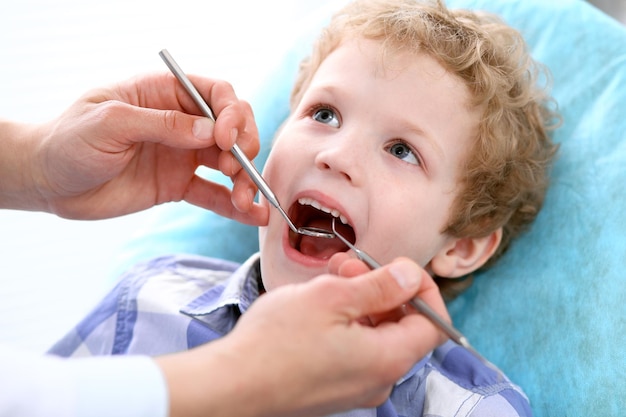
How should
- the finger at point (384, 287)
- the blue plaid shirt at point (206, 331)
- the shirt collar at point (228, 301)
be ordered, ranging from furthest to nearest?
the shirt collar at point (228, 301)
the blue plaid shirt at point (206, 331)
the finger at point (384, 287)

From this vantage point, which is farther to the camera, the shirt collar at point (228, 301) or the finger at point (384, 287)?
the shirt collar at point (228, 301)

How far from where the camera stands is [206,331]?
1.38 meters

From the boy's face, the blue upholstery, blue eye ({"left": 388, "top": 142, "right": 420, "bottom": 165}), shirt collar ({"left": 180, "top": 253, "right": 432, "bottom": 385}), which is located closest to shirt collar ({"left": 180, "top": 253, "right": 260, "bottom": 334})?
shirt collar ({"left": 180, "top": 253, "right": 432, "bottom": 385})

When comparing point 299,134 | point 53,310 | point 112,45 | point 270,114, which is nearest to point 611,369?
point 299,134

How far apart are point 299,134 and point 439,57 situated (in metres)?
0.28

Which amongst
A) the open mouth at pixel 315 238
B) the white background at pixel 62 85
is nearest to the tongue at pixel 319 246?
the open mouth at pixel 315 238

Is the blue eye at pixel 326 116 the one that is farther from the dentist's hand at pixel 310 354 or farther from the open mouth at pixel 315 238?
the dentist's hand at pixel 310 354

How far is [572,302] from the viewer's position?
1391 millimetres

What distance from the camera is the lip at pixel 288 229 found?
3.93ft

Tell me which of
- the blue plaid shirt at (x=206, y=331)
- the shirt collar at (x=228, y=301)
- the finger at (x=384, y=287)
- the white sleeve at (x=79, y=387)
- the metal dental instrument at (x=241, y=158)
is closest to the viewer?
the white sleeve at (x=79, y=387)

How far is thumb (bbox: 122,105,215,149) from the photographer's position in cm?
120

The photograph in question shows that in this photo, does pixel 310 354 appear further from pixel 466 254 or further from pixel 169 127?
pixel 466 254

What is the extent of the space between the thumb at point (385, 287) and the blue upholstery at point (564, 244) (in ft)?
1.94

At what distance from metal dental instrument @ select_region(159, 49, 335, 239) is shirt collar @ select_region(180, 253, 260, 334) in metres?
0.21
